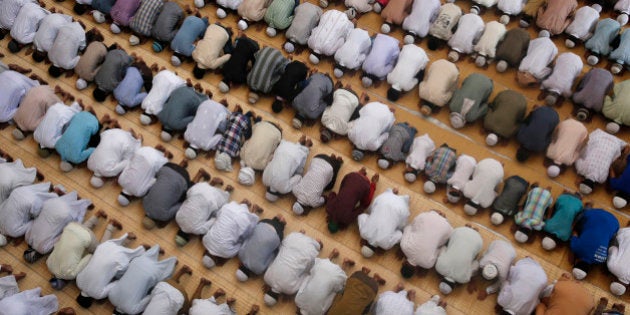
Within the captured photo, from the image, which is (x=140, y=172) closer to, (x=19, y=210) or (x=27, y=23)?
(x=19, y=210)

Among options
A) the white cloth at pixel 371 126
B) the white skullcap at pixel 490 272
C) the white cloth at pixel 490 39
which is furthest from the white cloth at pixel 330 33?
the white skullcap at pixel 490 272

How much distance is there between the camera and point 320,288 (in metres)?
5.37

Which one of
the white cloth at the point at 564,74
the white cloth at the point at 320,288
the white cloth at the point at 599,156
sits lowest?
the white cloth at the point at 320,288

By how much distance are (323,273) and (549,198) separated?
235 cm

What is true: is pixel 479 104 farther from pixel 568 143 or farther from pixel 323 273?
pixel 323 273

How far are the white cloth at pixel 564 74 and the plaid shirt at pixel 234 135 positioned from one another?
10.8 feet

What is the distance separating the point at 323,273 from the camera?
542cm

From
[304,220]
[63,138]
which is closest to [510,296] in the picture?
[304,220]

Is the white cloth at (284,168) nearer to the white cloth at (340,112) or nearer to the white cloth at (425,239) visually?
the white cloth at (340,112)

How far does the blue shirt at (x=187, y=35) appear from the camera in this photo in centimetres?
681

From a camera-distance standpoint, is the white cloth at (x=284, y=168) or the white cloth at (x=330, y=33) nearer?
the white cloth at (x=284, y=168)

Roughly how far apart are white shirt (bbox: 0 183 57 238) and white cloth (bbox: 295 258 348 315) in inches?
117

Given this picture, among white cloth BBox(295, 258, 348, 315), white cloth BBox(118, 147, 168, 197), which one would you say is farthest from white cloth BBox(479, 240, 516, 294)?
white cloth BBox(118, 147, 168, 197)

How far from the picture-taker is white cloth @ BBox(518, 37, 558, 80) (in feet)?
20.3
